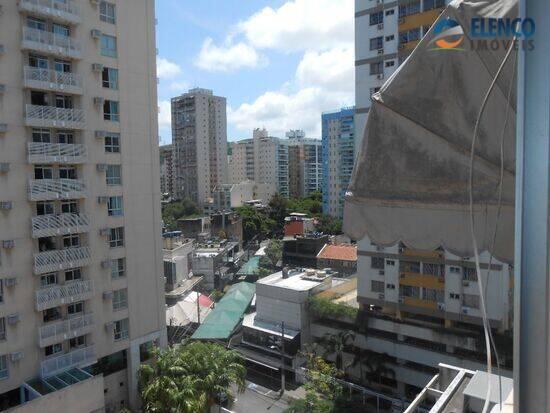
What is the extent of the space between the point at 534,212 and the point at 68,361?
14.7 metres

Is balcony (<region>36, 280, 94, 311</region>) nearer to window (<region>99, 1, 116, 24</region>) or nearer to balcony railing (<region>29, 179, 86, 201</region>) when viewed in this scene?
balcony railing (<region>29, 179, 86, 201</region>)

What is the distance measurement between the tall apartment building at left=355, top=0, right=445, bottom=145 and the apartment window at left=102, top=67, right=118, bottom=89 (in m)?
10.1

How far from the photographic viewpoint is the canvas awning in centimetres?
187

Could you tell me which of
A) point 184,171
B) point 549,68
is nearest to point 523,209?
point 549,68

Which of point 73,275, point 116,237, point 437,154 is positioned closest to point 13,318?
point 73,275

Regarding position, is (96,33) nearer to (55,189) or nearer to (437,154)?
(55,189)

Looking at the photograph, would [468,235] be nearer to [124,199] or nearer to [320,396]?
[124,199]

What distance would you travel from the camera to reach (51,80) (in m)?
12.7

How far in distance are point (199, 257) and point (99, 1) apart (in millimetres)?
24049

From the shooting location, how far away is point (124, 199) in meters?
14.7

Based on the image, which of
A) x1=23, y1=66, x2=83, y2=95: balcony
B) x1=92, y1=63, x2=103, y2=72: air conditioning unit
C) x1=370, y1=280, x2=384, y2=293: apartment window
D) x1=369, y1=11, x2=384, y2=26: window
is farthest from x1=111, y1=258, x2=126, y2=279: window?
x1=369, y1=11, x2=384, y2=26: window

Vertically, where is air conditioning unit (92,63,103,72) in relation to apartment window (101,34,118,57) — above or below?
below

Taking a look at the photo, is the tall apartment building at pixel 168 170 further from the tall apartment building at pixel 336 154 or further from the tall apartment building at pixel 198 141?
the tall apartment building at pixel 336 154

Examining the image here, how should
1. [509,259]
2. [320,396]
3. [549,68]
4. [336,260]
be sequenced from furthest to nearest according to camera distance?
[336,260] → [320,396] → [509,259] → [549,68]
